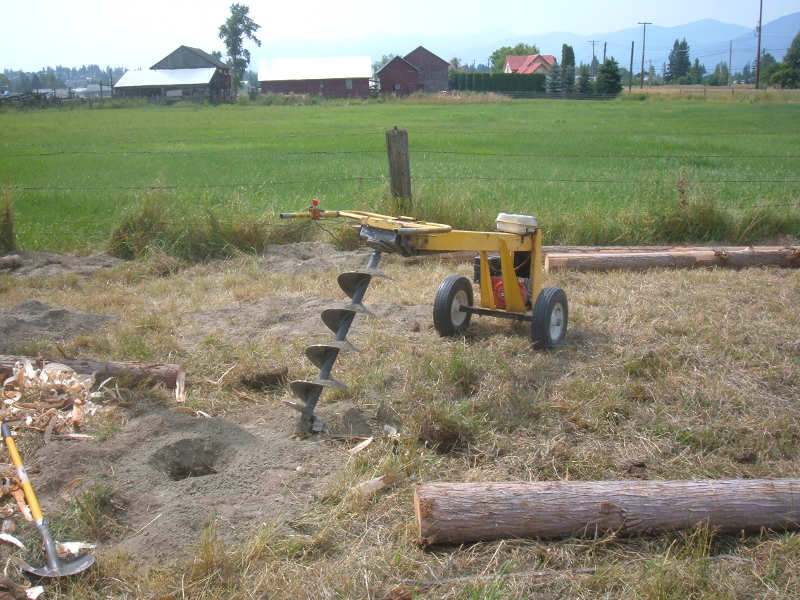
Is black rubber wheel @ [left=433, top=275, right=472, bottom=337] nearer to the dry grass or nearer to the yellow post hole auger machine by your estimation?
the yellow post hole auger machine

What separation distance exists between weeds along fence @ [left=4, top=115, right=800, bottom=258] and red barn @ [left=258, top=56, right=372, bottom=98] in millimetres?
66784

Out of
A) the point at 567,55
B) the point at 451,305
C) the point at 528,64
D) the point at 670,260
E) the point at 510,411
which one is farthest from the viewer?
the point at 528,64

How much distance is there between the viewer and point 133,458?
4184 mm

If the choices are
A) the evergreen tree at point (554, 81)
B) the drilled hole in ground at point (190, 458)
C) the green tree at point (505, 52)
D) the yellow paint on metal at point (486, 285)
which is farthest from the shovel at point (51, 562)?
the green tree at point (505, 52)

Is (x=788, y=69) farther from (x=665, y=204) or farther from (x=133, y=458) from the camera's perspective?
(x=133, y=458)

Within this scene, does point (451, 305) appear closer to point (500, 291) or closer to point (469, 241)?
point (500, 291)

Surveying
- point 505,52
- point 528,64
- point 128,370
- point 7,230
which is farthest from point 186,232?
point 505,52

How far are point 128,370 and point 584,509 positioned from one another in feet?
10.8

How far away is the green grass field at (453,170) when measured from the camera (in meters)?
9.96

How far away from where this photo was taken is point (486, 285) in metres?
6.26

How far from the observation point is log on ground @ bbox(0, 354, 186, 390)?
17.3 ft

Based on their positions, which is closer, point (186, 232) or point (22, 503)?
point (22, 503)

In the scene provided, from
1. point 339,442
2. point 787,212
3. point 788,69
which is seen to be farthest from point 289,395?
point 788,69

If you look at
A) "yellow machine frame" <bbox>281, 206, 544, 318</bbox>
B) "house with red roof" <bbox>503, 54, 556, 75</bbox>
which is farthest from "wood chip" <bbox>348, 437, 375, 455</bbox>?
"house with red roof" <bbox>503, 54, 556, 75</bbox>
